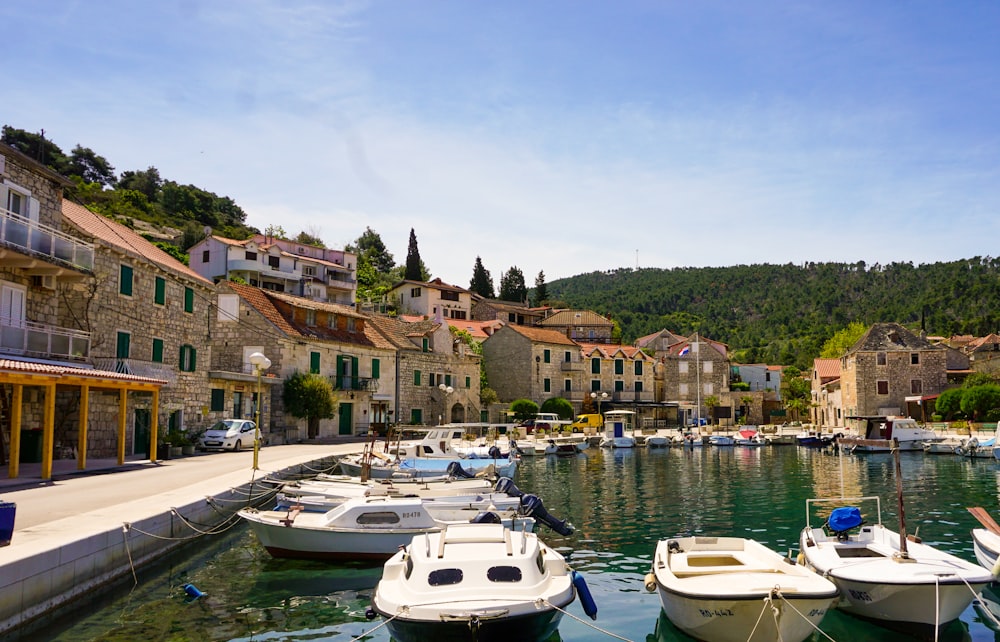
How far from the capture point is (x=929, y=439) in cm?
5059

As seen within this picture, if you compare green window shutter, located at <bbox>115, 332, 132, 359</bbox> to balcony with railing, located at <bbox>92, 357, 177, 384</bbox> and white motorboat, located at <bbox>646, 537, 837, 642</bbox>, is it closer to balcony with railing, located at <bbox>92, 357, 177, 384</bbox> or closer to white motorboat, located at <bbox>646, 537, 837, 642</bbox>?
balcony with railing, located at <bbox>92, 357, 177, 384</bbox>

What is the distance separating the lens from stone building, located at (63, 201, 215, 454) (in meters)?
27.7

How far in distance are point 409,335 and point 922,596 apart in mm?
46675

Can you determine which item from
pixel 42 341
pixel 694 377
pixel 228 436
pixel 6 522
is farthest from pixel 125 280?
pixel 694 377

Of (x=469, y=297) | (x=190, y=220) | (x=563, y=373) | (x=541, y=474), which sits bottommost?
(x=541, y=474)

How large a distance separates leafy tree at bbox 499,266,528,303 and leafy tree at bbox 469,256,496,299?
7.47ft

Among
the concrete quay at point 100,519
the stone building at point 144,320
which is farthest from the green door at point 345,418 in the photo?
the concrete quay at point 100,519

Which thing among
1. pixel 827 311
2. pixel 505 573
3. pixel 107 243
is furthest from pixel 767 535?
pixel 827 311

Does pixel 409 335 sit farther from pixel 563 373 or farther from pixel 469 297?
pixel 469 297

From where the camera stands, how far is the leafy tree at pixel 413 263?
347ft

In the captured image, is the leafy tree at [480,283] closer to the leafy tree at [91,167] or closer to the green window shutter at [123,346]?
the leafy tree at [91,167]

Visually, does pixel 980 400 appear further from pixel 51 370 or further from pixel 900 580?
pixel 51 370

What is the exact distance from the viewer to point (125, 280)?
2911cm

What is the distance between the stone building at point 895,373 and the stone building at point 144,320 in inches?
2167
